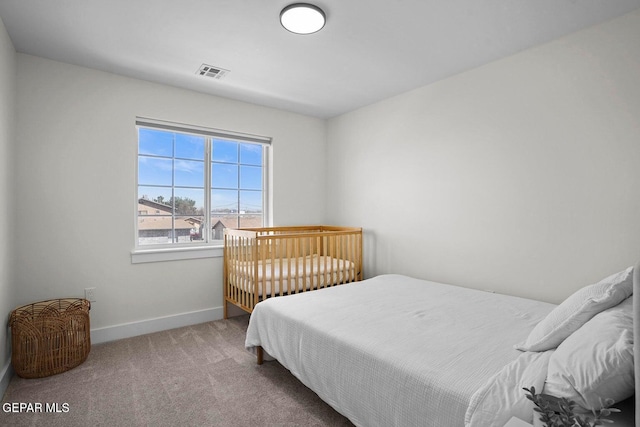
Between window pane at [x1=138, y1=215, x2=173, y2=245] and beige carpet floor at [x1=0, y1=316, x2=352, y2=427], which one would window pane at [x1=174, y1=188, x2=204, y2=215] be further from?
beige carpet floor at [x1=0, y1=316, x2=352, y2=427]

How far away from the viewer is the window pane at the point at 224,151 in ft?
11.6

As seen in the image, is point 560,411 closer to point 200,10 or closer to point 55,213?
point 200,10

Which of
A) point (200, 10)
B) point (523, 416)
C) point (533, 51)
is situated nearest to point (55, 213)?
point (200, 10)

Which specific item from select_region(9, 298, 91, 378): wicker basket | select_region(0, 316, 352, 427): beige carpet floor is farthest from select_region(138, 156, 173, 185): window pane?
select_region(0, 316, 352, 427): beige carpet floor

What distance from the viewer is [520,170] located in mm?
2488

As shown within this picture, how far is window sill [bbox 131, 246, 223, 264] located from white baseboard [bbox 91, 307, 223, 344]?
1.75ft

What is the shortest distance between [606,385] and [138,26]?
110 inches

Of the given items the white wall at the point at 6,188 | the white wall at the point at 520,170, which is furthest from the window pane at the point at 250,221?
the white wall at the point at 6,188

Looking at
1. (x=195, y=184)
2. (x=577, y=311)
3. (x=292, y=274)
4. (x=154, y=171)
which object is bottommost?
(x=292, y=274)

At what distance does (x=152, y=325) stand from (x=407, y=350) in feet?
8.08

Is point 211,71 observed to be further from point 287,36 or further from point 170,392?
point 170,392

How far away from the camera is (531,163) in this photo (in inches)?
95.6

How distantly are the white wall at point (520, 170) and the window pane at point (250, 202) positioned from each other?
4.25 ft

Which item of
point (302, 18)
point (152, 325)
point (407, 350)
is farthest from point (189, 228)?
point (407, 350)
